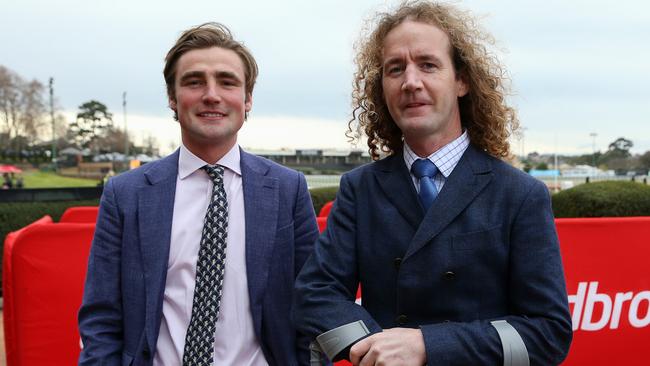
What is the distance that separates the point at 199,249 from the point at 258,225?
228mm

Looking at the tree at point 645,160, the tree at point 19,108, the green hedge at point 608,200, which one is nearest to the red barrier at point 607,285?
the green hedge at point 608,200

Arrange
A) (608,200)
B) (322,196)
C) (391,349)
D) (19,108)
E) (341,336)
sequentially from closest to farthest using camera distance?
1. (391,349)
2. (341,336)
3. (608,200)
4. (322,196)
5. (19,108)

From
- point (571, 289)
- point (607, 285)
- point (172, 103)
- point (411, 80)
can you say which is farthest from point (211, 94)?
point (607, 285)

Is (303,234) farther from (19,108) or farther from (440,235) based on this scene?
(19,108)

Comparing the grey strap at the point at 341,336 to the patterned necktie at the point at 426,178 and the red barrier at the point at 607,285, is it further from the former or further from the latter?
the red barrier at the point at 607,285

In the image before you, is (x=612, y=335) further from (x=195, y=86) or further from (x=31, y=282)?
(x=31, y=282)

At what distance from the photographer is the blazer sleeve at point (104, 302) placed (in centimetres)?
205

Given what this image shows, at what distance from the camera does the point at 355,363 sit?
151 cm

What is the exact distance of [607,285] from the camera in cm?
403

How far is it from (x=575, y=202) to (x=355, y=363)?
7.35 m

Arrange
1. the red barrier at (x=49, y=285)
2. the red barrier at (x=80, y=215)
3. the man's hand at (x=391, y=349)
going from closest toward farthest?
the man's hand at (x=391, y=349) → the red barrier at (x=49, y=285) → the red barrier at (x=80, y=215)

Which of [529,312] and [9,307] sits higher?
[529,312]

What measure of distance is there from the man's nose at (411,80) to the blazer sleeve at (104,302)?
1163 mm

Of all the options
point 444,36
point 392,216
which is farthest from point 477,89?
point 392,216
